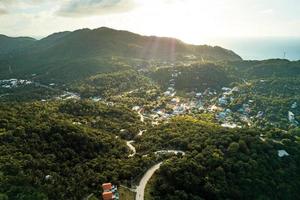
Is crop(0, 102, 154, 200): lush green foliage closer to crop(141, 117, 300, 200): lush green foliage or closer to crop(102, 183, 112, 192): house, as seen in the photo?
crop(102, 183, 112, 192): house

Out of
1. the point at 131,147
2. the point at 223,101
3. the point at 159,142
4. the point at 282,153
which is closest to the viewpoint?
the point at 282,153

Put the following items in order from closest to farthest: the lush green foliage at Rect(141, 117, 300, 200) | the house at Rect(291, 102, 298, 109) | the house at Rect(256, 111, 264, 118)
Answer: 1. the lush green foliage at Rect(141, 117, 300, 200)
2. the house at Rect(256, 111, 264, 118)
3. the house at Rect(291, 102, 298, 109)

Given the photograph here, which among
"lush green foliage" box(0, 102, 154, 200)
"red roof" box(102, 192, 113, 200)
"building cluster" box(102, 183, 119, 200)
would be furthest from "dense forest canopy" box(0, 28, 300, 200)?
"red roof" box(102, 192, 113, 200)

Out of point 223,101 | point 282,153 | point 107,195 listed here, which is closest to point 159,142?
point 282,153

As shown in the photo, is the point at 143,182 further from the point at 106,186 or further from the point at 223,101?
the point at 223,101

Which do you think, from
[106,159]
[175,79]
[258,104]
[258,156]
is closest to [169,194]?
[106,159]

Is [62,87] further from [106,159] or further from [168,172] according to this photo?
[168,172]
